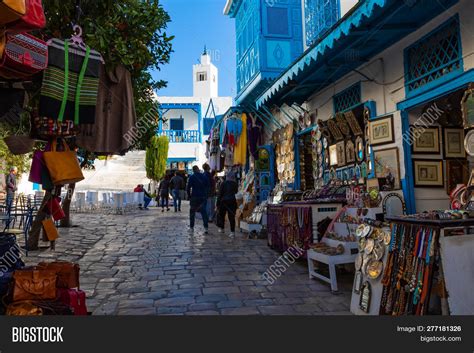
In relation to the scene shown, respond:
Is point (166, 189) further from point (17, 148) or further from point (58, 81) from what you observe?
point (58, 81)

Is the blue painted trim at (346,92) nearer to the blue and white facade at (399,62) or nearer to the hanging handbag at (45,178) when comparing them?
the blue and white facade at (399,62)

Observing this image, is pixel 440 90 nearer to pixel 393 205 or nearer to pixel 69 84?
pixel 393 205

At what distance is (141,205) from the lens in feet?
65.6

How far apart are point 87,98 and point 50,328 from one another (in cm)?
226

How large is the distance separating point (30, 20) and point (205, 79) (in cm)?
4421

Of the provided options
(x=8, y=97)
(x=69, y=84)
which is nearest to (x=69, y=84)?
(x=69, y=84)

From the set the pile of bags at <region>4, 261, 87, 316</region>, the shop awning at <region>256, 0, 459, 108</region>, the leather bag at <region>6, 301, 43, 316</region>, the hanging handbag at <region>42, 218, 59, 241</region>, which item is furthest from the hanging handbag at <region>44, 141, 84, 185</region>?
the shop awning at <region>256, 0, 459, 108</region>

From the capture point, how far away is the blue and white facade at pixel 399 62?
14.6 feet

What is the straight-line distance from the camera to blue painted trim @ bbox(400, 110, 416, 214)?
5484 mm

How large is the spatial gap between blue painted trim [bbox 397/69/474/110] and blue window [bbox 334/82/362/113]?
4.24ft

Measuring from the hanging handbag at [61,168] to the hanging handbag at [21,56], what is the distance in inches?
61.4

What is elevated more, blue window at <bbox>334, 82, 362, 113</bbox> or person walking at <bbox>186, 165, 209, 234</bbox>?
blue window at <bbox>334, 82, 362, 113</bbox>

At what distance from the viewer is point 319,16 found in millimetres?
8008

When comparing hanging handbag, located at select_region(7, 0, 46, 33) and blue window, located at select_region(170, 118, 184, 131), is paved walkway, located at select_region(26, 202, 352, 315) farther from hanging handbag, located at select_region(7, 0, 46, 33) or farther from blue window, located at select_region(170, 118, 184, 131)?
blue window, located at select_region(170, 118, 184, 131)
